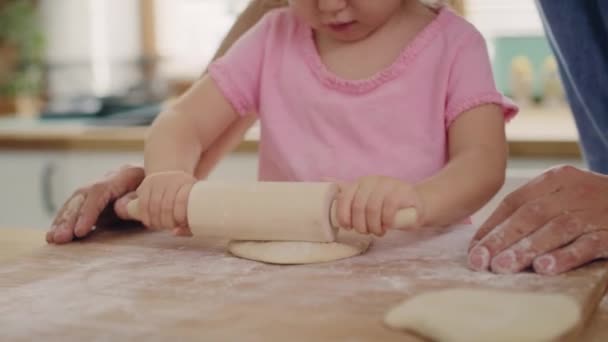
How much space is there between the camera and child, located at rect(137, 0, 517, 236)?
39.2 inches

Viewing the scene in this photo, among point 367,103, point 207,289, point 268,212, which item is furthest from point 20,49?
point 207,289

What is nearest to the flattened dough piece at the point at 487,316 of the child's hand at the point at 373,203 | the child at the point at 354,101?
the child's hand at the point at 373,203

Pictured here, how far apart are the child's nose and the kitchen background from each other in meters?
0.51

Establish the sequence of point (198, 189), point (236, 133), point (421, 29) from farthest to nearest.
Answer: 1. point (236, 133)
2. point (421, 29)
3. point (198, 189)

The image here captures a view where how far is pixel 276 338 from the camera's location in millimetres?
589

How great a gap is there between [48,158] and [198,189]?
1516 mm

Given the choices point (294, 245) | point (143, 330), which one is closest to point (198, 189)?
point (294, 245)

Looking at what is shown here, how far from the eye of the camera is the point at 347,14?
39.6 inches

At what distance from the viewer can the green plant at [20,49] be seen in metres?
2.88

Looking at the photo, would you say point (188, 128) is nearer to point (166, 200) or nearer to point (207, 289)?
point (166, 200)

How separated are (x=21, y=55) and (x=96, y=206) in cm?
214

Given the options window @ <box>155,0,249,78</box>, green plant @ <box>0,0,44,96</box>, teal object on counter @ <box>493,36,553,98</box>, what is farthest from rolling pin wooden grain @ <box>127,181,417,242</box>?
green plant @ <box>0,0,44,96</box>

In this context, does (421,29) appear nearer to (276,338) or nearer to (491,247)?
(491,247)

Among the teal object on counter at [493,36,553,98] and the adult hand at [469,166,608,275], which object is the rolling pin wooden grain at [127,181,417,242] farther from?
the teal object on counter at [493,36,553,98]
